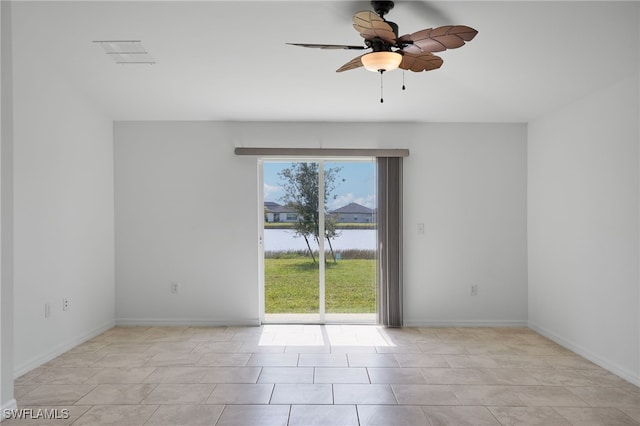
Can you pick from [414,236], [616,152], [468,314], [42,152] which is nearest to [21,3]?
[42,152]

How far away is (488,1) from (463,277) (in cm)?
294

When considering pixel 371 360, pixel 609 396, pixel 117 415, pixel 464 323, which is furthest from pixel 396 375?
pixel 117 415

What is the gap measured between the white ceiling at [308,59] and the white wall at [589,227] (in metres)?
0.27

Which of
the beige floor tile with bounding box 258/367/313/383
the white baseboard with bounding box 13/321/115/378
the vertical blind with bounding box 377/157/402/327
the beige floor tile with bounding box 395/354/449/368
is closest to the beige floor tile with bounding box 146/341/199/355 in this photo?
the white baseboard with bounding box 13/321/115/378

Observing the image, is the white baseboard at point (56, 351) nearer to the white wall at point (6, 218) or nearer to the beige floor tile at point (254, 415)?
the white wall at point (6, 218)

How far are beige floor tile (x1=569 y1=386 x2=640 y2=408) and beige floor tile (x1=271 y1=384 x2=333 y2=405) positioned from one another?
170 cm

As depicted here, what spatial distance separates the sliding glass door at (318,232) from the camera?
5012 millimetres

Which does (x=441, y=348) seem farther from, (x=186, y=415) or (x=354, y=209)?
(x=186, y=415)

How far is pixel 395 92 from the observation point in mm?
4188

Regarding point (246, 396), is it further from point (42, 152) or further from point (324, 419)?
point (42, 152)

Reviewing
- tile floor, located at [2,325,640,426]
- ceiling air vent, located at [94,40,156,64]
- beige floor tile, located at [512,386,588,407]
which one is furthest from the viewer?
ceiling air vent, located at [94,40,156,64]

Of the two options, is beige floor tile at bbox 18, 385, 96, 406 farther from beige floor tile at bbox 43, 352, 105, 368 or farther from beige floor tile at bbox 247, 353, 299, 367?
beige floor tile at bbox 247, 353, 299, 367

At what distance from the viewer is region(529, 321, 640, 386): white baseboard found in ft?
10.8

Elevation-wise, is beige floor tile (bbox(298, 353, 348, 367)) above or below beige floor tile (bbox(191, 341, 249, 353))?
below
